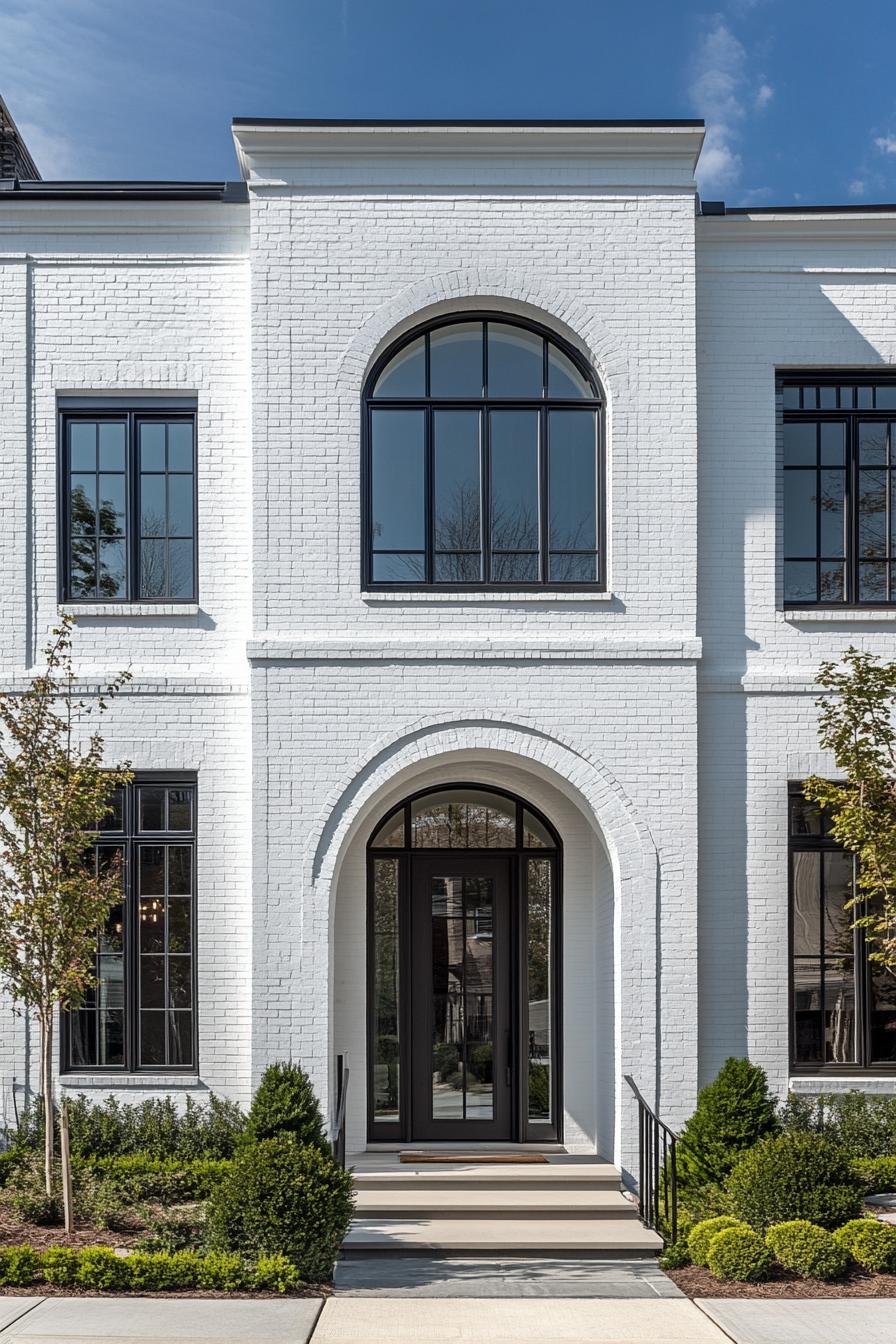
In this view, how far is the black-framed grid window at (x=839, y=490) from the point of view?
12.6 m

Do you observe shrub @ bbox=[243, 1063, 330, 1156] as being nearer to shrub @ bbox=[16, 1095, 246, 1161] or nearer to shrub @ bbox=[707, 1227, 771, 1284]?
shrub @ bbox=[16, 1095, 246, 1161]

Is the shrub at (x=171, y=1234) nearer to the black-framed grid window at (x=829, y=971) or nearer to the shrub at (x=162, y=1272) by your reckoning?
the shrub at (x=162, y=1272)

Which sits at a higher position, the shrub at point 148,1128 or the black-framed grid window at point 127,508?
the black-framed grid window at point 127,508

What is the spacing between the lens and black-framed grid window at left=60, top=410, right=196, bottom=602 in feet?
40.7

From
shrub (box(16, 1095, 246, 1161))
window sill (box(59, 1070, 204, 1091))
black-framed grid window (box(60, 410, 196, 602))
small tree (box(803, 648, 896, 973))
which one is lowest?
shrub (box(16, 1095, 246, 1161))

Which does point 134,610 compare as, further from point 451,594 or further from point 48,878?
point 48,878

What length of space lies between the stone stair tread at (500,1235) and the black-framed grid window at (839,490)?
5682mm

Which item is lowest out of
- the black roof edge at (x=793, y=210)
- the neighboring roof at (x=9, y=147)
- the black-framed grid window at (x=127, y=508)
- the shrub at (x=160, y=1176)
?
the shrub at (x=160, y=1176)

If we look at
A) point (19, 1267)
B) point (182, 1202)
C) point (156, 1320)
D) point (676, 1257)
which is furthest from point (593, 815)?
point (19, 1267)

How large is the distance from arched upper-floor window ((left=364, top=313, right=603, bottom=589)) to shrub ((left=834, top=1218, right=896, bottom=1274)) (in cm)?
546

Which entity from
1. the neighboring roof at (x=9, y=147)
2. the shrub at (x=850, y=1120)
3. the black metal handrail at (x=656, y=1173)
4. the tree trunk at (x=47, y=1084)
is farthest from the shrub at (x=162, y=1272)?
the neighboring roof at (x=9, y=147)

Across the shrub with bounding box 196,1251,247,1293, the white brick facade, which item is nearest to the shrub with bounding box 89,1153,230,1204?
the white brick facade

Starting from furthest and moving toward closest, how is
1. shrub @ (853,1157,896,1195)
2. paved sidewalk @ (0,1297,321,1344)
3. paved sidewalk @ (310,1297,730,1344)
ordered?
1. shrub @ (853,1157,896,1195)
2. paved sidewalk @ (310,1297,730,1344)
3. paved sidewalk @ (0,1297,321,1344)

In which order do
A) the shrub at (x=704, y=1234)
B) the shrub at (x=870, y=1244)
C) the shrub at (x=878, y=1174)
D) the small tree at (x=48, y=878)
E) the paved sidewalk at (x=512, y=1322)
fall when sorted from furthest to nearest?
the shrub at (x=878, y=1174), the small tree at (x=48, y=878), the shrub at (x=704, y=1234), the shrub at (x=870, y=1244), the paved sidewalk at (x=512, y=1322)
